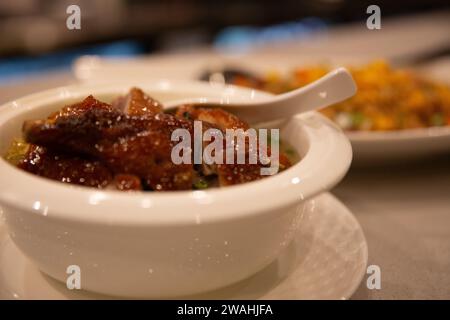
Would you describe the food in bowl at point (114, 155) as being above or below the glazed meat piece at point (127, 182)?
above

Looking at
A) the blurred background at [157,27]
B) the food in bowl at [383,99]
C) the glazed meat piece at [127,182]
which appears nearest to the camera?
the glazed meat piece at [127,182]

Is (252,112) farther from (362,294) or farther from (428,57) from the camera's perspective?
(428,57)

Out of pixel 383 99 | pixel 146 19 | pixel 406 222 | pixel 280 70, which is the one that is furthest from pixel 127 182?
pixel 146 19

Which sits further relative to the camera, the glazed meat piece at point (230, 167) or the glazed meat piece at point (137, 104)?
the glazed meat piece at point (137, 104)

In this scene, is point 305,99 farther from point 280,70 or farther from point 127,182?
point 280,70

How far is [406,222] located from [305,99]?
0.57 m

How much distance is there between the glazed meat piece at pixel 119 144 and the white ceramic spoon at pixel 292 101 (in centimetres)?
37

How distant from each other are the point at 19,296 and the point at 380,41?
13.0 ft

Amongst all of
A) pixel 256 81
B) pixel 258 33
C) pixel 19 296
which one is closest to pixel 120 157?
pixel 19 296

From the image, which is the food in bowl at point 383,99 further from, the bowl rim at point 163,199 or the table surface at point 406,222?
the bowl rim at point 163,199

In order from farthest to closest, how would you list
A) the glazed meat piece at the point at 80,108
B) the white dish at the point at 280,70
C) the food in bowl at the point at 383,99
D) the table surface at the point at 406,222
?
the food in bowl at the point at 383,99, the white dish at the point at 280,70, the table surface at the point at 406,222, the glazed meat piece at the point at 80,108

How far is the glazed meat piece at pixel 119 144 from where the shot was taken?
0.94 metres

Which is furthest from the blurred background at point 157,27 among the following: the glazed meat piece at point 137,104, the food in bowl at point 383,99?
the glazed meat piece at point 137,104

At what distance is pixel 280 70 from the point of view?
9.44 feet
